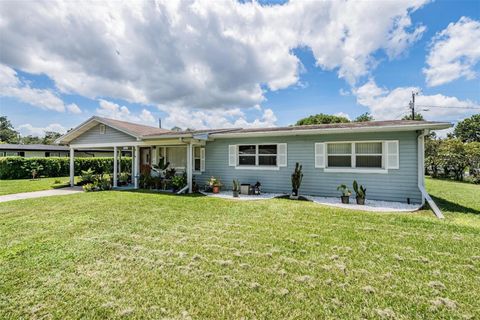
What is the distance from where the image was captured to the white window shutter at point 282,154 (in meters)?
10.2

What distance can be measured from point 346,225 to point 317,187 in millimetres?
4179

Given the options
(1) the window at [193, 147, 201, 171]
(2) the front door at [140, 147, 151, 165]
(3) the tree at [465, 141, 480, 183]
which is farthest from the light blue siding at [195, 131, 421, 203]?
(3) the tree at [465, 141, 480, 183]

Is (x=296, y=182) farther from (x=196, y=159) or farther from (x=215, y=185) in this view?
(x=196, y=159)

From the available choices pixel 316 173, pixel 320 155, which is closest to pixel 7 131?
pixel 316 173

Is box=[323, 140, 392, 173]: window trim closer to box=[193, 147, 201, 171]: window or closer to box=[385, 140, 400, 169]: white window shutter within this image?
box=[385, 140, 400, 169]: white window shutter

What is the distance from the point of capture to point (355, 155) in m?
9.12

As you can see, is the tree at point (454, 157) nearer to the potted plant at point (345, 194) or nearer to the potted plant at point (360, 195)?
the potted plant at point (360, 195)

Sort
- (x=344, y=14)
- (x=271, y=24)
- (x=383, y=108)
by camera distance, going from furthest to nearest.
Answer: (x=383, y=108)
(x=271, y=24)
(x=344, y=14)

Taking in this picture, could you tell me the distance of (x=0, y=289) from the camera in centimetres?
278

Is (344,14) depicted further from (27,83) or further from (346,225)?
(27,83)

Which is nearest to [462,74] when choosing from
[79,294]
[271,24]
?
[271,24]

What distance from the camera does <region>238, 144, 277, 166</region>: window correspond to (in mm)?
10578

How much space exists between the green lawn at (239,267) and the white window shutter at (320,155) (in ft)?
11.8

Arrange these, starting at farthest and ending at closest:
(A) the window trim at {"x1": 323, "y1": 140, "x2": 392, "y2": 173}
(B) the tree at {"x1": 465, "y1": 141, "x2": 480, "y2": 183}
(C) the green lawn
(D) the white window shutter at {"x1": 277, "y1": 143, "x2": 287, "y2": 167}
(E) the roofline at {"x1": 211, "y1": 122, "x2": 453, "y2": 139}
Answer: (B) the tree at {"x1": 465, "y1": 141, "x2": 480, "y2": 183}
(D) the white window shutter at {"x1": 277, "y1": 143, "x2": 287, "y2": 167}
(A) the window trim at {"x1": 323, "y1": 140, "x2": 392, "y2": 173}
(E) the roofline at {"x1": 211, "y1": 122, "x2": 453, "y2": 139}
(C) the green lawn
